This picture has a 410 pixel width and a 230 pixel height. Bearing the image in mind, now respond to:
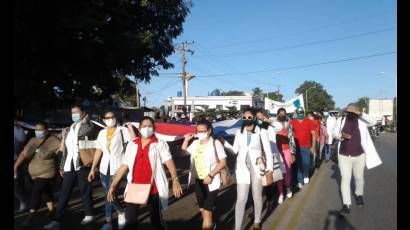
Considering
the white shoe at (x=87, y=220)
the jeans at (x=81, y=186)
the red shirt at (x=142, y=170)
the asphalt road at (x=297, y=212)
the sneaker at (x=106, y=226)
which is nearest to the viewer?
the red shirt at (x=142, y=170)

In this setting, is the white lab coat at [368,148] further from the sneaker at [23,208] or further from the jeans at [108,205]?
the sneaker at [23,208]

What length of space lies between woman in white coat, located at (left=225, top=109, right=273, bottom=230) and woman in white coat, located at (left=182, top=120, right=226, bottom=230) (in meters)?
0.33

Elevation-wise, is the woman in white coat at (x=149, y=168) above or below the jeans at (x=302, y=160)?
above

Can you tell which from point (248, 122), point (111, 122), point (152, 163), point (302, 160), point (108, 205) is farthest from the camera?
point (302, 160)

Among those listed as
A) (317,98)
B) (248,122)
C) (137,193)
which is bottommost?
(137,193)

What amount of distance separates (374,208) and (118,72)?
10.4 metres

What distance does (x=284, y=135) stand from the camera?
29.7 feet

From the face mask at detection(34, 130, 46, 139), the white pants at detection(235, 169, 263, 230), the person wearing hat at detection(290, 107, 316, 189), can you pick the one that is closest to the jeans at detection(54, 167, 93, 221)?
the face mask at detection(34, 130, 46, 139)

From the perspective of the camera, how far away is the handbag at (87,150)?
260 inches

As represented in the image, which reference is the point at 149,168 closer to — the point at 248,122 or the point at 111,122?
the point at 248,122

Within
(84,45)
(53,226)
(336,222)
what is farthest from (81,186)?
(84,45)

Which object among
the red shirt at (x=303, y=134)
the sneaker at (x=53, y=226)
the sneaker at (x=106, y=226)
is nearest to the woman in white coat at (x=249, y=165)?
the sneaker at (x=106, y=226)

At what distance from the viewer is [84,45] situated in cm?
1221

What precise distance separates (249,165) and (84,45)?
791 centimetres
